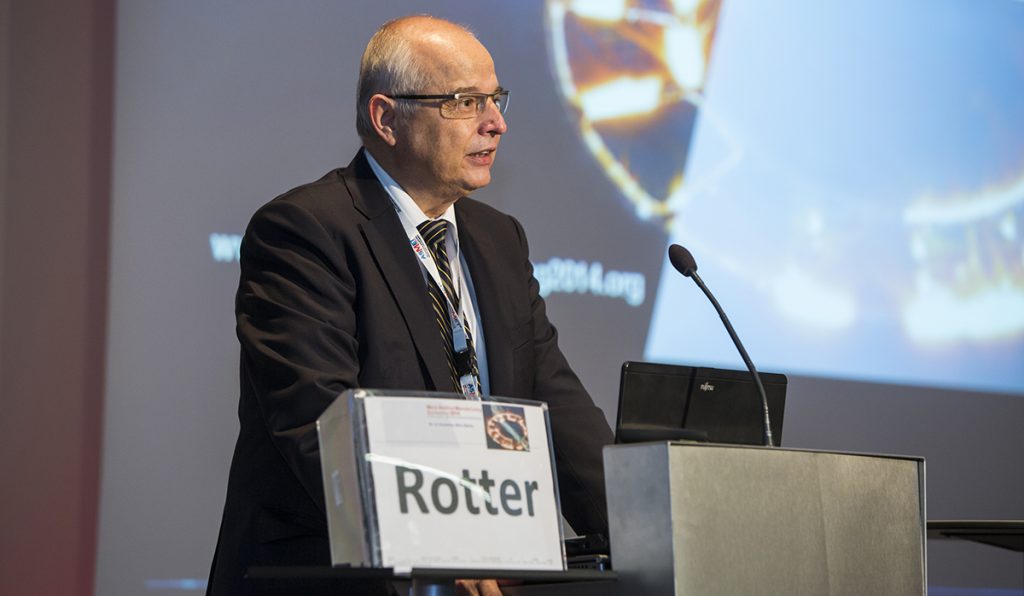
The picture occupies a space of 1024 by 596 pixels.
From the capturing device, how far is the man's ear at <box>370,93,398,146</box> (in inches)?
108

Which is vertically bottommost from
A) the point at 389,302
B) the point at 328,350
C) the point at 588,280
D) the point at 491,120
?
the point at 328,350

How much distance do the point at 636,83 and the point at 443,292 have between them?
1854 millimetres

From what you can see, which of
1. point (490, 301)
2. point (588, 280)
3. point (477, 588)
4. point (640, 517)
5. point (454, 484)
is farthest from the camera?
point (588, 280)

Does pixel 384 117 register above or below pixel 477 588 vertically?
above

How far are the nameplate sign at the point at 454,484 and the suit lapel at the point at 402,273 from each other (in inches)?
26.9

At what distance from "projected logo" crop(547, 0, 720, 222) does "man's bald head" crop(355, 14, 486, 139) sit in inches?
55.0

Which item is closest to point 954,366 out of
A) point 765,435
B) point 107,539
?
point 765,435

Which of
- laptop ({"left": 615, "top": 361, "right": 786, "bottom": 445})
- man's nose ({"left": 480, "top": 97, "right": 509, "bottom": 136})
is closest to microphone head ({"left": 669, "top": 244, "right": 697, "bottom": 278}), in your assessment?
laptop ({"left": 615, "top": 361, "right": 786, "bottom": 445})

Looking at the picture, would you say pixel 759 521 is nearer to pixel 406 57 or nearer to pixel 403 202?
pixel 403 202

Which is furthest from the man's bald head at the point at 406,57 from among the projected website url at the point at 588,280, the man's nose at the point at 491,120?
the projected website url at the point at 588,280

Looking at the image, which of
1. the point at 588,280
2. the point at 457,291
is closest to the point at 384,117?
the point at 457,291

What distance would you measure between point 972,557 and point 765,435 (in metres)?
2.89

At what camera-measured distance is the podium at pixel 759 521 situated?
1.76m

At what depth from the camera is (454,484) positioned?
5.33ft
